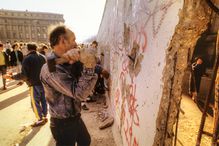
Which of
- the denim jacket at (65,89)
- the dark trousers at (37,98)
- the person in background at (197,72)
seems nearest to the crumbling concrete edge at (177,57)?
the denim jacket at (65,89)

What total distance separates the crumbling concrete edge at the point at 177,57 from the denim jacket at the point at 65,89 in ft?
2.42

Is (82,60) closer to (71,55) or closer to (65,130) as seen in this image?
(71,55)

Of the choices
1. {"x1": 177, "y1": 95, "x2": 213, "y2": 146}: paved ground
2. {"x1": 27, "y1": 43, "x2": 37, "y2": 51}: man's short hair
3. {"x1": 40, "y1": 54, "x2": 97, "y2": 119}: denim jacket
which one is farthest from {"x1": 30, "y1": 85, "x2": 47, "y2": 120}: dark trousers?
{"x1": 177, "y1": 95, "x2": 213, "y2": 146}: paved ground

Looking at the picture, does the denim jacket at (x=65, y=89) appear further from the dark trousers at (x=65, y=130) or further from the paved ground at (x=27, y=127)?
the paved ground at (x=27, y=127)

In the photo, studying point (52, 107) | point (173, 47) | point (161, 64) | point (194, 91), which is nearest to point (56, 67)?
point (52, 107)

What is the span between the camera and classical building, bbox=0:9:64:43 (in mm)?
68688

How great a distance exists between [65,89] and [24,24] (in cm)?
8021

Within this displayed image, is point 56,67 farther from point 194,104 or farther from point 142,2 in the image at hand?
point 194,104

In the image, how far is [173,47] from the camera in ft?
3.74

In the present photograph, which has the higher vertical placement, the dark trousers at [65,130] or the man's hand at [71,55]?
the man's hand at [71,55]

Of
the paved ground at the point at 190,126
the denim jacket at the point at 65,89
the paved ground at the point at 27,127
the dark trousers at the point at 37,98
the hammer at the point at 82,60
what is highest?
the hammer at the point at 82,60

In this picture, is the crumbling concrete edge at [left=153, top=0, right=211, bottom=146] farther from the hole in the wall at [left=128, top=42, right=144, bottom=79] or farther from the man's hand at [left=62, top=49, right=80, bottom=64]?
the man's hand at [left=62, top=49, right=80, bottom=64]

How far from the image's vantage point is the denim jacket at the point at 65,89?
1723mm

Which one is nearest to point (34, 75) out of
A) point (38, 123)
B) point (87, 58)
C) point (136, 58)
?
point (38, 123)
